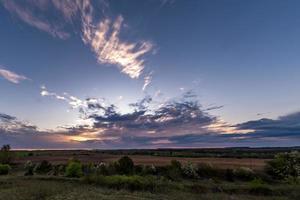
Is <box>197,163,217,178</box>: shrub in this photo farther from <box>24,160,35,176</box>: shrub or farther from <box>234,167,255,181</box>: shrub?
<box>24,160,35,176</box>: shrub

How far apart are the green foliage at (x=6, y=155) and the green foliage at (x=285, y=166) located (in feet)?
177

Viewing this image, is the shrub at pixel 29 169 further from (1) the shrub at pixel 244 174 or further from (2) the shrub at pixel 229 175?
(1) the shrub at pixel 244 174

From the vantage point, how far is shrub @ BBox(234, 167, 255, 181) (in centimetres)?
4722

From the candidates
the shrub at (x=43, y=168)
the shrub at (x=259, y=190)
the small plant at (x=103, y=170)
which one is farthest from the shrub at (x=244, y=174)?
the shrub at (x=43, y=168)

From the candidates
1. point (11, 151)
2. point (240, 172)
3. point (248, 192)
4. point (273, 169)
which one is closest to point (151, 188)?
point (248, 192)

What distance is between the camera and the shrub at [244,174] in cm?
4722

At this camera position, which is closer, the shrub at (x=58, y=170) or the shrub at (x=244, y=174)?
the shrub at (x=244, y=174)

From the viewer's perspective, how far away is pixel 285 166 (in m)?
48.2

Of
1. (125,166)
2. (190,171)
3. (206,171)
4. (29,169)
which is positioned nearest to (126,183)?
(125,166)

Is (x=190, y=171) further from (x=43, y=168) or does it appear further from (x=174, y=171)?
(x=43, y=168)

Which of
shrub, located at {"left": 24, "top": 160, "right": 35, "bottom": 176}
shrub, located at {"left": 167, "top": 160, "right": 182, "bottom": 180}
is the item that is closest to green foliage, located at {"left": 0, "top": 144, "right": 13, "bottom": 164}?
shrub, located at {"left": 24, "top": 160, "right": 35, "bottom": 176}

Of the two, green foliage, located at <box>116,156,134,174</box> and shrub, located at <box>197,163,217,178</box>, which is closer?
green foliage, located at <box>116,156,134,174</box>

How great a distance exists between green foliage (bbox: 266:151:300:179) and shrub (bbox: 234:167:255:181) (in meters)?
3.57

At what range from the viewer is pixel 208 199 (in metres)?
27.4
